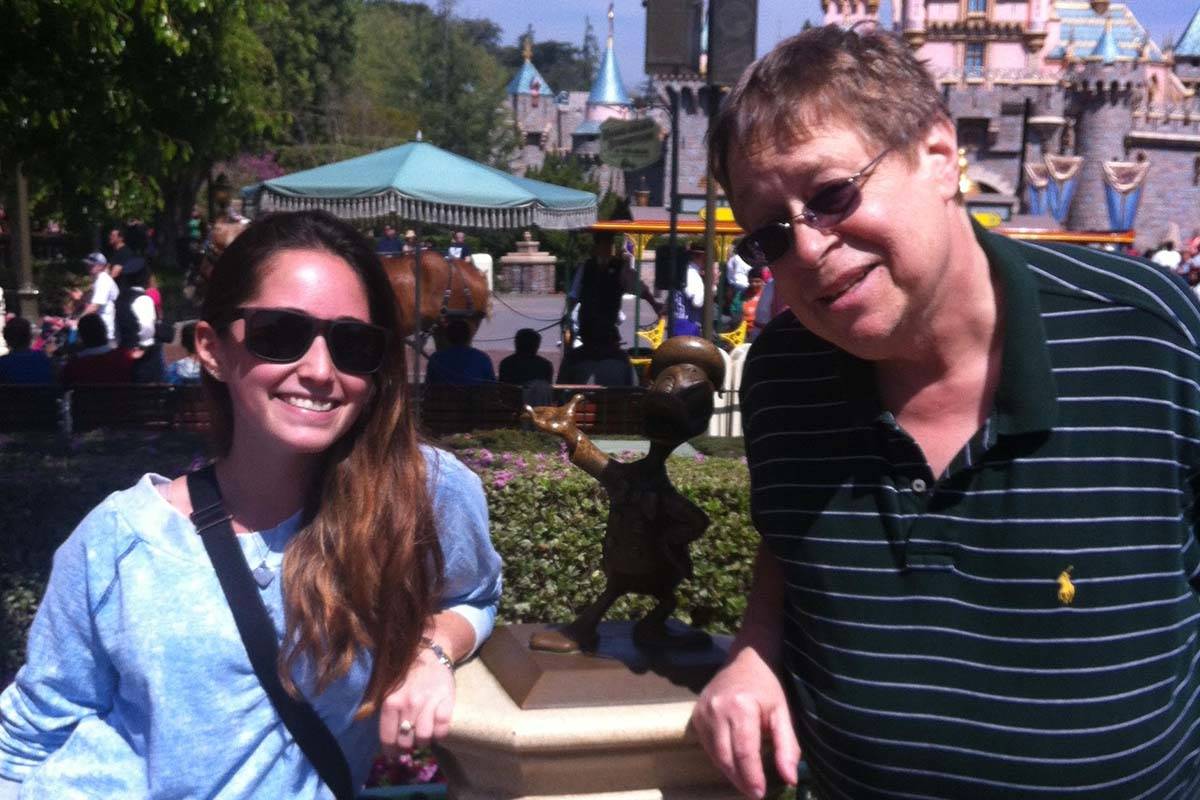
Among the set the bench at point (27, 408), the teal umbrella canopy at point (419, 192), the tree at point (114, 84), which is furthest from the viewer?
the teal umbrella canopy at point (419, 192)

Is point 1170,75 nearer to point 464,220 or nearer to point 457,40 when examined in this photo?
point 457,40

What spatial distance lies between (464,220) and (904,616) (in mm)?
9759

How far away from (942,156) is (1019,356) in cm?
27

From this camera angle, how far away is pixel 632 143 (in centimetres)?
998

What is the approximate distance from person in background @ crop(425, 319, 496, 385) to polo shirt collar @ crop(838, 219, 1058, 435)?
25.9ft

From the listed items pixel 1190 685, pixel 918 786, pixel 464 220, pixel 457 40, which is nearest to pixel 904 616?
pixel 918 786

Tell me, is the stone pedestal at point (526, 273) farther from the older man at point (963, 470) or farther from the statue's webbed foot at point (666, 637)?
the older man at point (963, 470)

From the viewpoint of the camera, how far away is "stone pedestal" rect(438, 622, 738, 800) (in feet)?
5.99

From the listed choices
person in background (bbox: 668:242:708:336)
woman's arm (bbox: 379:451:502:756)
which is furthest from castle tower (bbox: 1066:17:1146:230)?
woman's arm (bbox: 379:451:502:756)

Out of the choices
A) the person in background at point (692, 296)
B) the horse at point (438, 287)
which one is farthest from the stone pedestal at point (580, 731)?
the horse at point (438, 287)

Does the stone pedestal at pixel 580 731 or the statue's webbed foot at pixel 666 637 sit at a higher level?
the statue's webbed foot at pixel 666 637

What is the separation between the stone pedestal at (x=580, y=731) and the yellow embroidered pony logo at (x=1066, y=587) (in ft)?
1.89

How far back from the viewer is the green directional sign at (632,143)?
391 inches

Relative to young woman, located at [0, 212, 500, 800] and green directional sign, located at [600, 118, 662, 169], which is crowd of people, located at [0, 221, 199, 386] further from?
young woman, located at [0, 212, 500, 800]
